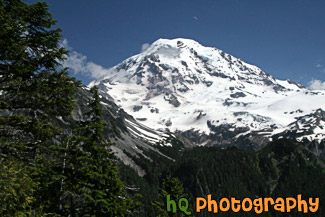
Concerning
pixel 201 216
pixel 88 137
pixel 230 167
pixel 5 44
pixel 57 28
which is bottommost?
pixel 201 216

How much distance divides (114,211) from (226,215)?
14221 cm

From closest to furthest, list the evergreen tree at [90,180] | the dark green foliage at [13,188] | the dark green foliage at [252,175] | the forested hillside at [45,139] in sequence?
the dark green foliage at [13,188] → the forested hillside at [45,139] → the evergreen tree at [90,180] → the dark green foliage at [252,175]

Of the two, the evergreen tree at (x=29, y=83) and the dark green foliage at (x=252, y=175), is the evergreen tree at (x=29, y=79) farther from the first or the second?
the dark green foliage at (x=252, y=175)

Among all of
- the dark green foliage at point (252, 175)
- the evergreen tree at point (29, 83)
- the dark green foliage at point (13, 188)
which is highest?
the dark green foliage at point (252, 175)

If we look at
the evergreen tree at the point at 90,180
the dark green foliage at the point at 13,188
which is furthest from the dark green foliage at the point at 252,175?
the dark green foliage at the point at 13,188

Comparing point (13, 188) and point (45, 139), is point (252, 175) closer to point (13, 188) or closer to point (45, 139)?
point (45, 139)

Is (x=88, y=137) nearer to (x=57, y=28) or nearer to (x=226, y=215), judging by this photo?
(x=57, y=28)

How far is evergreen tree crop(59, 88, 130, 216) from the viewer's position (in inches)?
610

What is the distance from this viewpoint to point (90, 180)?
1644 cm

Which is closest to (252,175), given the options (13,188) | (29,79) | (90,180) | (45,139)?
(90,180)

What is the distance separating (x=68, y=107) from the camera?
41.4 feet

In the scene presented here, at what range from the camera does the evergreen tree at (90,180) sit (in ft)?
50.8

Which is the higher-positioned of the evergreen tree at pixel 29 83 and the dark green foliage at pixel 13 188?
the evergreen tree at pixel 29 83

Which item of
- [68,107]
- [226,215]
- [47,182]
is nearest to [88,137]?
[47,182]
